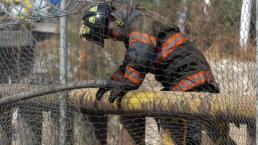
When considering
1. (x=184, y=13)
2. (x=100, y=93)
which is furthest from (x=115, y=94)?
(x=184, y=13)

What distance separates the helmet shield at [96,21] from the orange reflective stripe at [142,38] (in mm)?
289

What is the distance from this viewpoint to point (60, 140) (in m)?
4.82

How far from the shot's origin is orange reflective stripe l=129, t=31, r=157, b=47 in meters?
4.44

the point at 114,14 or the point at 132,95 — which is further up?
the point at 114,14

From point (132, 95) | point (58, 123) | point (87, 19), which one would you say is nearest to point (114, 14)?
point (87, 19)

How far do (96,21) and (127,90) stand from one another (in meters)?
0.61

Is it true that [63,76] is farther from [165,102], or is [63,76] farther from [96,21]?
[165,102]

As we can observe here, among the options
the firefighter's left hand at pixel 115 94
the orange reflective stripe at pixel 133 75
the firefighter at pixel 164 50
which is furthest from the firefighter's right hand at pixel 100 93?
the orange reflective stripe at pixel 133 75

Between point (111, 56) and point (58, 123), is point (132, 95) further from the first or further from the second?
point (111, 56)

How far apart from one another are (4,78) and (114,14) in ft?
4.66

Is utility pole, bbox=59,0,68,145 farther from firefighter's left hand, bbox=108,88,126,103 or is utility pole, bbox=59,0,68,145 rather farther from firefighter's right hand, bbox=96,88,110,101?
firefighter's left hand, bbox=108,88,126,103

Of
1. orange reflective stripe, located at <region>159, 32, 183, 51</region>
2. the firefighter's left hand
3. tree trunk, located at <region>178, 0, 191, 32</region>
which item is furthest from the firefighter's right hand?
tree trunk, located at <region>178, 0, 191, 32</region>

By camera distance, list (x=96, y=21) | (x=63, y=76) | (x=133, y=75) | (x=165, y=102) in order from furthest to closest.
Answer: (x=63, y=76), (x=96, y=21), (x=133, y=75), (x=165, y=102)

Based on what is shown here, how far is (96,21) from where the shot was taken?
467 centimetres
